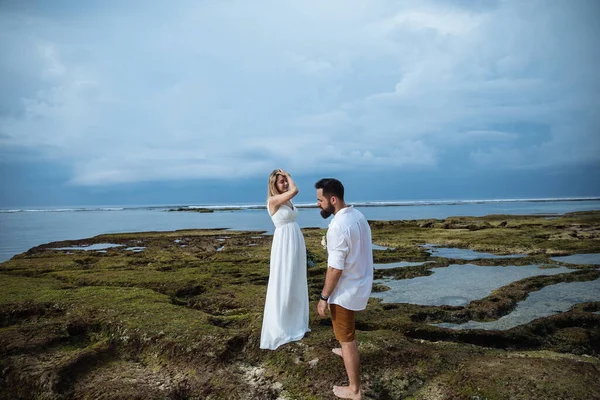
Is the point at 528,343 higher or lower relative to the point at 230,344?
lower

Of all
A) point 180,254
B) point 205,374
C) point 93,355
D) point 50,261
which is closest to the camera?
point 205,374

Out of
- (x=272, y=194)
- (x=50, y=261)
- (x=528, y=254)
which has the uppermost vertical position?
(x=272, y=194)

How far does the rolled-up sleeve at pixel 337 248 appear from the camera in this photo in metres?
4.80

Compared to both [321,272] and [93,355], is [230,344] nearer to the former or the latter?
[93,355]

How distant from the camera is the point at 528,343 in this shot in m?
7.82

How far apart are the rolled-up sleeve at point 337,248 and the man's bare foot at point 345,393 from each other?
177 cm

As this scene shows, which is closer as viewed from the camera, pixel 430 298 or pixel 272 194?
pixel 272 194

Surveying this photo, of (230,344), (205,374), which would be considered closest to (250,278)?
(230,344)

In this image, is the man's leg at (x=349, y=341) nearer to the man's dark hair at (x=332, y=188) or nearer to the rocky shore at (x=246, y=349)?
the rocky shore at (x=246, y=349)

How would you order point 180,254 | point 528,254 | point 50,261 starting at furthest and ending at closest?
1. point 180,254
2. point 528,254
3. point 50,261

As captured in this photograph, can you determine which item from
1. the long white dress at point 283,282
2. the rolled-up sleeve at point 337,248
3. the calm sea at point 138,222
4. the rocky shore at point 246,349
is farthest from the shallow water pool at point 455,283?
the calm sea at point 138,222

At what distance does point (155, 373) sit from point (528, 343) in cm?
694

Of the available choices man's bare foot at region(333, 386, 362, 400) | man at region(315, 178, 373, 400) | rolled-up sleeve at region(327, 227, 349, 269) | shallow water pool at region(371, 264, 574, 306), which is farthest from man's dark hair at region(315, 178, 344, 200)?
shallow water pool at region(371, 264, 574, 306)

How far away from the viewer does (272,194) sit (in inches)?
277
